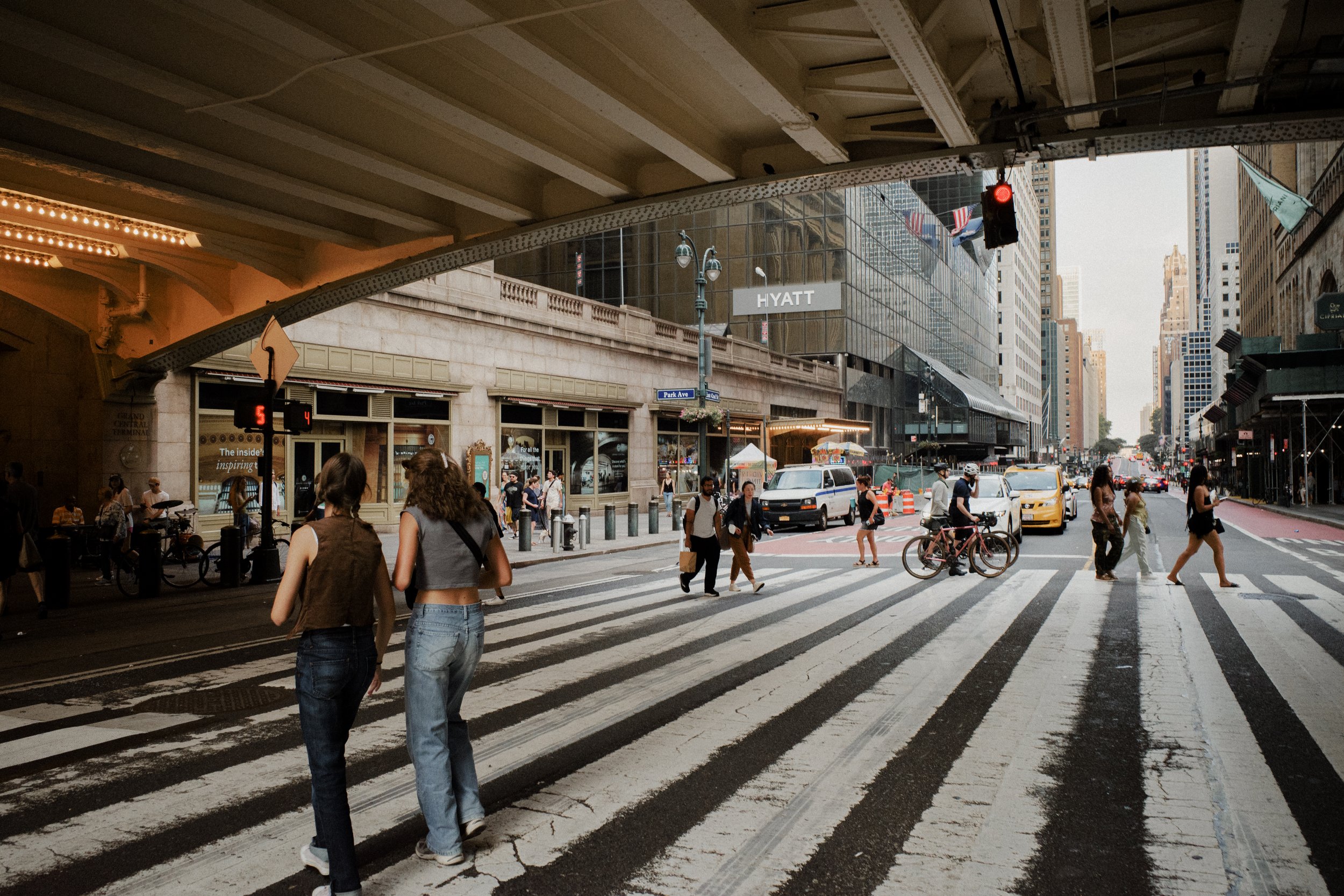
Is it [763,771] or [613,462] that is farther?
[613,462]

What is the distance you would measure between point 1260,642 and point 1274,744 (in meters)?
4.00

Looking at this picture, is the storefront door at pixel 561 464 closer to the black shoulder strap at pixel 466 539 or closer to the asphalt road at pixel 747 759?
the asphalt road at pixel 747 759

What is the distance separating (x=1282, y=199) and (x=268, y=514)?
48.7 meters

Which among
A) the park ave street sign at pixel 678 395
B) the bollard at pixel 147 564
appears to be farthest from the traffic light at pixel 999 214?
the park ave street sign at pixel 678 395

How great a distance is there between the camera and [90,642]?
10.0 metres

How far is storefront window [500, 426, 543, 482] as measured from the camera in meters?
27.2

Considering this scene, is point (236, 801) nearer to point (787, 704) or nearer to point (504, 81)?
point (787, 704)

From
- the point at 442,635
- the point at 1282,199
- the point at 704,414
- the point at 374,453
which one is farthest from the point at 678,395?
the point at 1282,199

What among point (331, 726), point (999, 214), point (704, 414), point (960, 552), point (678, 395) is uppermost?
point (999, 214)

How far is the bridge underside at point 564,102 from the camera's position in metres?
7.69

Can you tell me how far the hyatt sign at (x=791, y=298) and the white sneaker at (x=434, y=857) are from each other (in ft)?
70.4

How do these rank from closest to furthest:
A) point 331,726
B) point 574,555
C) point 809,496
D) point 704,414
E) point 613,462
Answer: point 331,726 < point 574,555 < point 809,496 < point 704,414 < point 613,462

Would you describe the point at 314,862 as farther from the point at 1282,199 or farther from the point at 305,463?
the point at 1282,199

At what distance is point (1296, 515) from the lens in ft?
114
